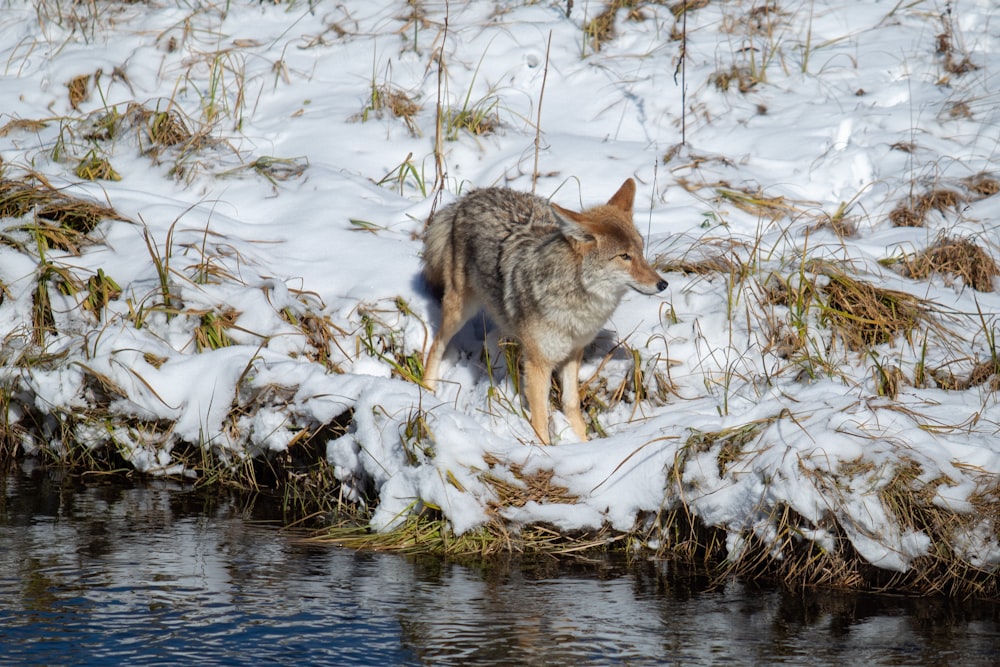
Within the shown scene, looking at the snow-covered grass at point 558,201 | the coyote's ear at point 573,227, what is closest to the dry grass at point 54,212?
the snow-covered grass at point 558,201

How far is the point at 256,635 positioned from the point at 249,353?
2431mm

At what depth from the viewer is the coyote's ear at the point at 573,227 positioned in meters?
5.34

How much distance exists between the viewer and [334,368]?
6012 mm

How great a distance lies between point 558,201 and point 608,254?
219cm

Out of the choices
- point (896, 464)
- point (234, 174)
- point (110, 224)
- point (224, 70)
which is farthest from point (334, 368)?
A: point (224, 70)

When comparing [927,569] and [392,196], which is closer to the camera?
[927,569]

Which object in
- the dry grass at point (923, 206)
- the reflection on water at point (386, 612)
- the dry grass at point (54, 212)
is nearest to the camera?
the reflection on water at point (386, 612)

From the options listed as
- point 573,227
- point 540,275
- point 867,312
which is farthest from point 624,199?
point 867,312

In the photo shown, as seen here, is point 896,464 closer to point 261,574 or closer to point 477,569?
point 477,569

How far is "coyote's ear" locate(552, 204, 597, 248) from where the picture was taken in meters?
5.34

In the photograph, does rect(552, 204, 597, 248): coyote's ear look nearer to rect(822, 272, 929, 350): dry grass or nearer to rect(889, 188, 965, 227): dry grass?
rect(822, 272, 929, 350): dry grass

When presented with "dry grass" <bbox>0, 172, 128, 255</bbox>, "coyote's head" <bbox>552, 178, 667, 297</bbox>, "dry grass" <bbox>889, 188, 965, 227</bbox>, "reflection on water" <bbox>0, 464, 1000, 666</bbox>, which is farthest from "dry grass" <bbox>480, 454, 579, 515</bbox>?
"dry grass" <bbox>889, 188, 965, 227</bbox>

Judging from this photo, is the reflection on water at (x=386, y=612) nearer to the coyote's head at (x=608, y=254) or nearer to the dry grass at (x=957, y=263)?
the coyote's head at (x=608, y=254)

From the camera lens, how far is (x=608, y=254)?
5395mm
